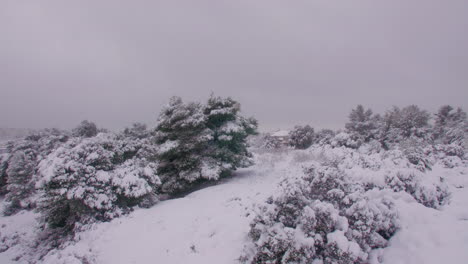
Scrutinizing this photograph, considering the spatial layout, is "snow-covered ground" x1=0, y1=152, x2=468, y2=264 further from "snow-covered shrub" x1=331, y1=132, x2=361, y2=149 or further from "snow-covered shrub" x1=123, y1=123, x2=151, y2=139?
"snow-covered shrub" x1=123, y1=123, x2=151, y2=139

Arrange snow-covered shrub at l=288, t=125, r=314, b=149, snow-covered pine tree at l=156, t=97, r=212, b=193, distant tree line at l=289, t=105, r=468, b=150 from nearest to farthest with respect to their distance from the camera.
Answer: snow-covered pine tree at l=156, t=97, r=212, b=193 < distant tree line at l=289, t=105, r=468, b=150 < snow-covered shrub at l=288, t=125, r=314, b=149

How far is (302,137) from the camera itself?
30.5 m

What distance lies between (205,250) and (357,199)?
3700 mm

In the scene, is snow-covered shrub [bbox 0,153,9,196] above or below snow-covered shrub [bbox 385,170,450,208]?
below

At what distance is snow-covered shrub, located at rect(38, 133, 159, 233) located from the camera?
9.00 meters

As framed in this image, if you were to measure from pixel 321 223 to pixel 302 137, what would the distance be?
27.4m

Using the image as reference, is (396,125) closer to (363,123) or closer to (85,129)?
(363,123)

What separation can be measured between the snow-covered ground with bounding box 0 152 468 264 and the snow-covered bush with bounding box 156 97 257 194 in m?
2.71

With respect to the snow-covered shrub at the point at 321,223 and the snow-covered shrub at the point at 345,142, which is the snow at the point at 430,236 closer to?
the snow-covered shrub at the point at 321,223

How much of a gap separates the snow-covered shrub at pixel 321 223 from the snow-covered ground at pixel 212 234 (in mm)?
502

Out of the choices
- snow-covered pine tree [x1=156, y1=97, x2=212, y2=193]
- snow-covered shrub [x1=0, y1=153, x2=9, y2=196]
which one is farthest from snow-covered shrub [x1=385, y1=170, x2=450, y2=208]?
snow-covered shrub [x1=0, y1=153, x2=9, y2=196]

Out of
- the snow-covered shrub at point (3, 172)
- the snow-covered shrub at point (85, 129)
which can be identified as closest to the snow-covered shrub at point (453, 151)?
the snow-covered shrub at point (85, 129)

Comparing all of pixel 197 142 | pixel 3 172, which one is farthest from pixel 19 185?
pixel 197 142

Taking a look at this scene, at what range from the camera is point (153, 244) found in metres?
6.39
